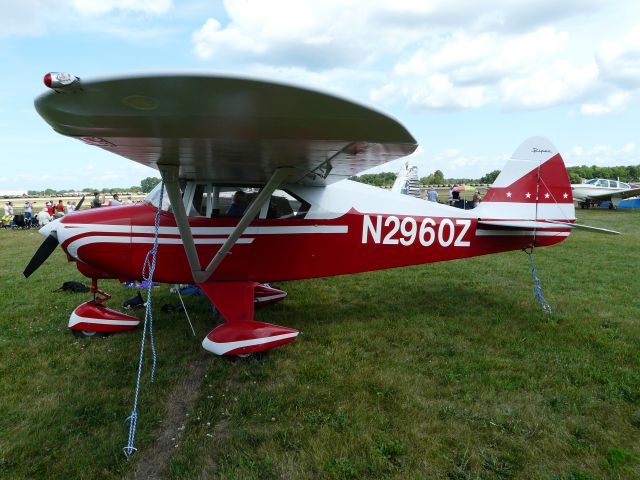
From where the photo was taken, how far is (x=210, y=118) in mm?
2045

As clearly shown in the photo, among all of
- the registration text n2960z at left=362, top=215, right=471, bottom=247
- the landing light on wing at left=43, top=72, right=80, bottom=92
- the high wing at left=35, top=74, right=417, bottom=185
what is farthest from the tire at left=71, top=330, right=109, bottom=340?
the landing light on wing at left=43, top=72, right=80, bottom=92

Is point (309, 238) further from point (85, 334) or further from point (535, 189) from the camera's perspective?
point (535, 189)

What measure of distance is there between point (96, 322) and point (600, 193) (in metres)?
29.6

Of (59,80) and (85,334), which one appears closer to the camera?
(59,80)

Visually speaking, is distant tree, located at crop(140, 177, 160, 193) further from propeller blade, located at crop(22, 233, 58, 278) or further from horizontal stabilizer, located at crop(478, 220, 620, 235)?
horizontal stabilizer, located at crop(478, 220, 620, 235)

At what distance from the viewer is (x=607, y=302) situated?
19.5 feet

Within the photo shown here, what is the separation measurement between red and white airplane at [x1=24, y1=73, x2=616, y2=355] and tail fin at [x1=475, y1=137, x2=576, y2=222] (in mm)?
15

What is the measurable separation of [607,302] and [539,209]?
70.8 inches

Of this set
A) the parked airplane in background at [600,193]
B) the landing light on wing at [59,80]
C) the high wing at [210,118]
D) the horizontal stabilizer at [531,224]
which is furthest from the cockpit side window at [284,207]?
the parked airplane in background at [600,193]

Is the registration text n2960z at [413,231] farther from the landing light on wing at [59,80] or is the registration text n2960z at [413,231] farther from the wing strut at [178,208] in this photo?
the landing light on wing at [59,80]

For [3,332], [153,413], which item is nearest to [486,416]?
[153,413]

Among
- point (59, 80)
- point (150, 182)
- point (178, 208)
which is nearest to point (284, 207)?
point (178, 208)

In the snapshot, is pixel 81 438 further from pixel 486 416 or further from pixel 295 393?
pixel 486 416

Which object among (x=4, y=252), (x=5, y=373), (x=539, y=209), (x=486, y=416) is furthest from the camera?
(x=4, y=252)
